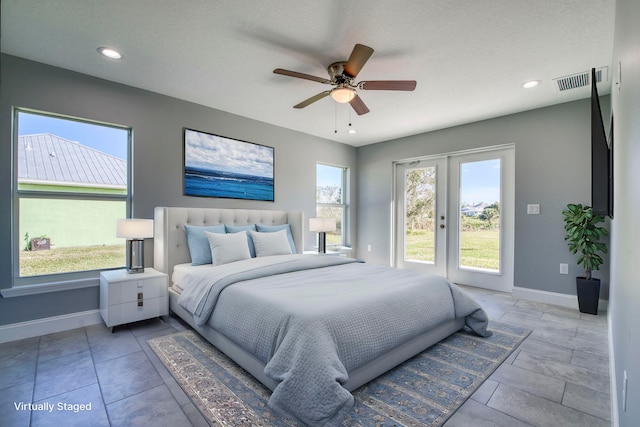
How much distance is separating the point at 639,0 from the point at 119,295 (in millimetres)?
3762

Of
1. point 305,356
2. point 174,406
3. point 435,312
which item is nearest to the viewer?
point 305,356

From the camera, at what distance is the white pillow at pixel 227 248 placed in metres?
3.19

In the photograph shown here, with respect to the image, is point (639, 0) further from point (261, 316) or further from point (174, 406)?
point (174, 406)

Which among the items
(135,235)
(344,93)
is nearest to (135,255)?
(135,235)

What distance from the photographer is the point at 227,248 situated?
3.25 meters

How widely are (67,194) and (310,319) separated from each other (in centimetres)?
291

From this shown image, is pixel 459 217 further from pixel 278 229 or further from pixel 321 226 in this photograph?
pixel 278 229

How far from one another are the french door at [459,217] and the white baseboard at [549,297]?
190 mm

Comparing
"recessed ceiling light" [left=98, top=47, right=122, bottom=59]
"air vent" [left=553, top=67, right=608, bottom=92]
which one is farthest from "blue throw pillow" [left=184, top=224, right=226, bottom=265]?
"air vent" [left=553, top=67, right=608, bottom=92]

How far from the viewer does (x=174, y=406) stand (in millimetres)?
1701

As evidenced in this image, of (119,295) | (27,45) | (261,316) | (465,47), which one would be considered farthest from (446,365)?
(27,45)

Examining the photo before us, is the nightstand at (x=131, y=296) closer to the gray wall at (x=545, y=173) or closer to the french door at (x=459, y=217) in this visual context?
the french door at (x=459, y=217)

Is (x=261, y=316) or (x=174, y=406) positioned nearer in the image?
(x=174, y=406)

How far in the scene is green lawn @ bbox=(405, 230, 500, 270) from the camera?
429cm
